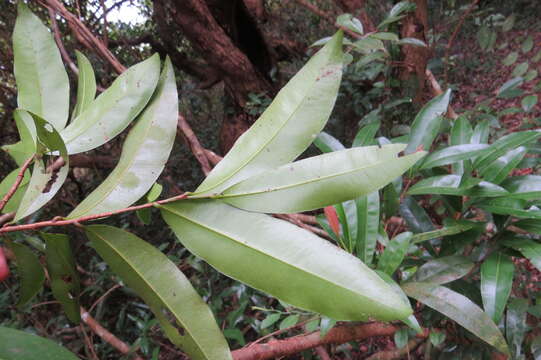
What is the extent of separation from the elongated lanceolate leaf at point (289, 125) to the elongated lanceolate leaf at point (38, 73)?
26 centimetres

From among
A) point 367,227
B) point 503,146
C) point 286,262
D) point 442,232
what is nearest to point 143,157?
point 286,262

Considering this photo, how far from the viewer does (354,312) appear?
Result: 0.87 feet

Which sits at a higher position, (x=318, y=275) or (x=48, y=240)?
(x=48, y=240)

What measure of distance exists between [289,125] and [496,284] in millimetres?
422

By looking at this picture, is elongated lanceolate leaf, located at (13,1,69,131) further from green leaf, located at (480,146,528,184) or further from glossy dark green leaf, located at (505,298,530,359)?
glossy dark green leaf, located at (505,298,530,359)

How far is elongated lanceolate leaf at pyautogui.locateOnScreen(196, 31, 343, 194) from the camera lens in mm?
335

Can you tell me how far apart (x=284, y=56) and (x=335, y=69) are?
280cm

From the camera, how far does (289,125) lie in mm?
344

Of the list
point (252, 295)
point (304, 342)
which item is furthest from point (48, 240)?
point (252, 295)

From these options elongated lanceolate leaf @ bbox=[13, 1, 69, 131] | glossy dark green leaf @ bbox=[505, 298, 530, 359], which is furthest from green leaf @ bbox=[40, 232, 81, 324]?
glossy dark green leaf @ bbox=[505, 298, 530, 359]

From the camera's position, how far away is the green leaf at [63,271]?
1.37 feet

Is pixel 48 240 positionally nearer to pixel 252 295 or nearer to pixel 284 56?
pixel 252 295

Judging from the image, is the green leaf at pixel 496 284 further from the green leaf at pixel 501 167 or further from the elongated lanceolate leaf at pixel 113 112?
the elongated lanceolate leaf at pixel 113 112

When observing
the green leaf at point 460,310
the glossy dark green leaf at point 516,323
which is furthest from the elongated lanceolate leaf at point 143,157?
the glossy dark green leaf at point 516,323
